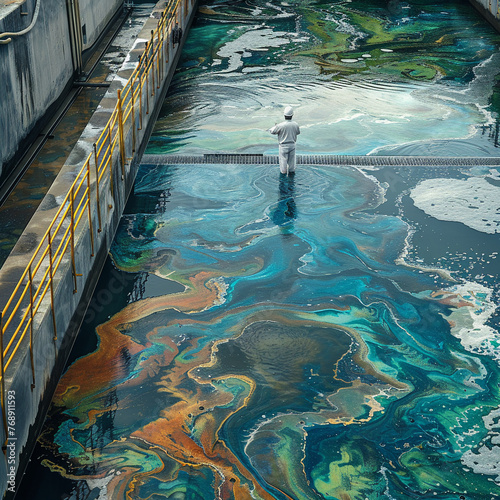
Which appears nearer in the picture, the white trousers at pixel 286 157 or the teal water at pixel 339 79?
the white trousers at pixel 286 157

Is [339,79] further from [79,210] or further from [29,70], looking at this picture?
[79,210]

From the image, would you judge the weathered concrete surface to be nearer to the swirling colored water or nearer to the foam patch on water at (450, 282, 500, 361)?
the swirling colored water

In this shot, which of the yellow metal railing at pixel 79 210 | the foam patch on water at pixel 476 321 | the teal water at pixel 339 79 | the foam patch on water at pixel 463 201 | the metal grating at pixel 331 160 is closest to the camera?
the yellow metal railing at pixel 79 210

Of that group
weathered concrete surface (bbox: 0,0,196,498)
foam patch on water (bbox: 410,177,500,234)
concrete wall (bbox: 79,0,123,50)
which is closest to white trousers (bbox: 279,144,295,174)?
foam patch on water (bbox: 410,177,500,234)

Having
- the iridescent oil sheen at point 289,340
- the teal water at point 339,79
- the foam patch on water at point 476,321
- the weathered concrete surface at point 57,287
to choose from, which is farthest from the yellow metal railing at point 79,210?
the foam patch on water at point 476,321

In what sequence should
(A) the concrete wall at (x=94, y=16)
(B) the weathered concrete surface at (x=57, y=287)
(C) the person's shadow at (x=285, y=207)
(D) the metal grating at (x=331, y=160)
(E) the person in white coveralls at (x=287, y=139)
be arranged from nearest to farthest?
(B) the weathered concrete surface at (x=57, y=287)
(C) the person's shadow at (x=285, y=207)
(E) the person in white coveralls at (x=287, y=139)
(D) the metal grating at (x=331, y=160)
(A) the concrete wall at (x=94, y=16)

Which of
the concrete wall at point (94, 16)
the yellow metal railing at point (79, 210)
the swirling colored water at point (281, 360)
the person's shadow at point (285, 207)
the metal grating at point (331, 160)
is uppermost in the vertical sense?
the concrete wall at point (94, 16)

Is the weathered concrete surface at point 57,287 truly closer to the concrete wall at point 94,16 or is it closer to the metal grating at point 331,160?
the metal grating at point 331,160

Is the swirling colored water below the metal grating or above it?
below
